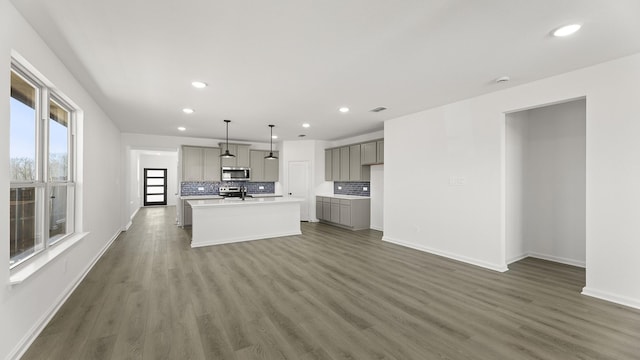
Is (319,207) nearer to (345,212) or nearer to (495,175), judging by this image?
(345,212)

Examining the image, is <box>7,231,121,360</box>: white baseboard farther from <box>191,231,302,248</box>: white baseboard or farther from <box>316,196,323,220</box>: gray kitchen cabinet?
<box>316,196,323,220</box>: gray kitchen cabinet

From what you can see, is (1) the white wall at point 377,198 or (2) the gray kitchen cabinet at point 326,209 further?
(2) the gray kitchen cabinet at point 326,209

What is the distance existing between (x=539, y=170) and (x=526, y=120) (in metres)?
0.86

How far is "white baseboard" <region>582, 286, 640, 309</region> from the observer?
8.77ft

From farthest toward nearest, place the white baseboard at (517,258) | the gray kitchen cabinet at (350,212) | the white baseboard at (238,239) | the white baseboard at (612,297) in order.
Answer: the gray kitchen cabinet at (350,212)
the white baseboard at (238,239)
the white baseboard at (517,258)
the white baseboard at (612,297)

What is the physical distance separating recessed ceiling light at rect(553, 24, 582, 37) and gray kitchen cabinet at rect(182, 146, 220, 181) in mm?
7472

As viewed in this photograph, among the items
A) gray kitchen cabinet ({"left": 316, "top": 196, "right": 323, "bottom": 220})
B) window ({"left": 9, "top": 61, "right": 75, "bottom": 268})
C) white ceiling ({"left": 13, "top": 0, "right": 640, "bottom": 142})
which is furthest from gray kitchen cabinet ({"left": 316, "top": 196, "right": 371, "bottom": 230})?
window ({"left": 9, "top": 61, "right": 75, "bottom": 268})

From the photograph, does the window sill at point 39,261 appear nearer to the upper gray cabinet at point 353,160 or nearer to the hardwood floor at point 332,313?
the hardwood floor at point 332,313

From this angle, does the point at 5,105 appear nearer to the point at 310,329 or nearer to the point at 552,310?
the point at 310,329

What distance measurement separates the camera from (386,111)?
15.8 feet

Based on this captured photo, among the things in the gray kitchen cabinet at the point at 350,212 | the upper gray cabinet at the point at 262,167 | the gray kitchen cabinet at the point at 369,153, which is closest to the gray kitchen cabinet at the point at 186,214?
the upper gray cabinet at the point at 262,167

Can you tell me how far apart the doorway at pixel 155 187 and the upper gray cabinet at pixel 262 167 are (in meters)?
7.42

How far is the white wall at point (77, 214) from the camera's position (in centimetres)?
179

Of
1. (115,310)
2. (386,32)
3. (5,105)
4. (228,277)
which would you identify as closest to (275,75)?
(386,32)
